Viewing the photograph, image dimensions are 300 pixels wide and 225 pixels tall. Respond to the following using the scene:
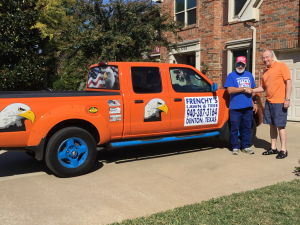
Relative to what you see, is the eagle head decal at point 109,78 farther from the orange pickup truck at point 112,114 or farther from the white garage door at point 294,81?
the white garage door at point 294,81

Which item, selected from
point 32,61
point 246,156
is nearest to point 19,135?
point 246,156

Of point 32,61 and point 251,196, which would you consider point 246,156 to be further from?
point 32,61

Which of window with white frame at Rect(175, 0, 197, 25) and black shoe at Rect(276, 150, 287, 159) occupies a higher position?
window with white frame at Rect(175, 0, 197, 25)

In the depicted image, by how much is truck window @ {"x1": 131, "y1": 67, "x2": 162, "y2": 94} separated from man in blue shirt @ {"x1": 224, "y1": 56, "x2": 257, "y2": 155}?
4.57 ft

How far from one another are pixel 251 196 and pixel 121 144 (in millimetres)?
2235

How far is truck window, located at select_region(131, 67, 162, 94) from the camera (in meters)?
5.55

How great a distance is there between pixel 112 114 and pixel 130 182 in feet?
3.76

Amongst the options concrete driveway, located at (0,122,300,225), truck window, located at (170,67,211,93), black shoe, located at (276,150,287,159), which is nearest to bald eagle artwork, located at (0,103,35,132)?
concrete driveway, located at (0,122,300,225)

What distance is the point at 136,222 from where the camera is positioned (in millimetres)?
3289

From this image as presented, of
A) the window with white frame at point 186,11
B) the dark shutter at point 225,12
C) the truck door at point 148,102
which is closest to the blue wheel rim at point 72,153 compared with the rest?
the truck door at point 148,102

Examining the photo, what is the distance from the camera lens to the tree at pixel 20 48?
11227 mm

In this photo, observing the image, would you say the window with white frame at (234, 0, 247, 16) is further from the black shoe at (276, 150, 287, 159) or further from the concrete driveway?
the black shoe at (276, 150, 287, 159)

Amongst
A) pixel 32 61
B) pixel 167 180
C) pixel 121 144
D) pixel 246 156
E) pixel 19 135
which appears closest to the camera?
pixel 19 135

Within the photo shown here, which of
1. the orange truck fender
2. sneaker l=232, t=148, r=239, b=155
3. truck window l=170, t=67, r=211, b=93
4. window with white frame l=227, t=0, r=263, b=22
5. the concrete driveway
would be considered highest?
window with white frame l=227, t=0, r=263, b=22
